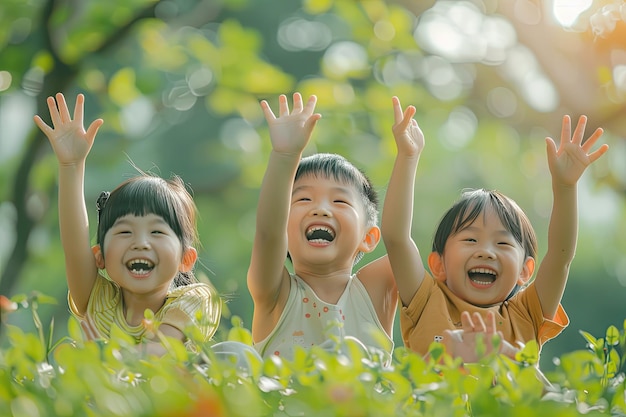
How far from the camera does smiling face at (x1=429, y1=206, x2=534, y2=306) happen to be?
2812 millimetres

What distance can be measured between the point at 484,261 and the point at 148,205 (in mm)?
998

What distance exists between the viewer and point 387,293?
2959 millimetres

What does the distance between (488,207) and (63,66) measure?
477 centimetres

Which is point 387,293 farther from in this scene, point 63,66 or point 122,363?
point 63,66

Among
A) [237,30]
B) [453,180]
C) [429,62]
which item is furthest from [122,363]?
[453,180]

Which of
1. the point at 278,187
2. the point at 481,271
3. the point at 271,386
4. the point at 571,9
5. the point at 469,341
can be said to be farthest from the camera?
the point at 571,9

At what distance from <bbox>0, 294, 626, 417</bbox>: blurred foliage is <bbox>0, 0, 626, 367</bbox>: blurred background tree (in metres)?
4.61

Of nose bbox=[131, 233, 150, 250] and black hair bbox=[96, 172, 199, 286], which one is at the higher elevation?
black hair bbox=[96, 172, 199, 286]

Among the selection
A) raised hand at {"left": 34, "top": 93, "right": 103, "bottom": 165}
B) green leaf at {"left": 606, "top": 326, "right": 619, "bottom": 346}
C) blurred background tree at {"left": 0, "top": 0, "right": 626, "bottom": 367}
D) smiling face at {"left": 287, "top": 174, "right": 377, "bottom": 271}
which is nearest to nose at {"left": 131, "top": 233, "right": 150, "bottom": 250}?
raised hand at {"left": 34, "top": 93, "right": 103, "bottom": 165}

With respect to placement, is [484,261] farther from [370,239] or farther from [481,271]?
[370,239]

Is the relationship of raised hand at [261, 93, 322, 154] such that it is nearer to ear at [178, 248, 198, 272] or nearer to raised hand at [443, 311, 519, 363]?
ear at [178, 248, 198, 272]

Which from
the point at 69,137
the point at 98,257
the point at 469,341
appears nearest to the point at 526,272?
the point at 469,341

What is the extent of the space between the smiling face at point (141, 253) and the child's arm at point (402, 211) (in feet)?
2.07

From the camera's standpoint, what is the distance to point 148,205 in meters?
2.83
